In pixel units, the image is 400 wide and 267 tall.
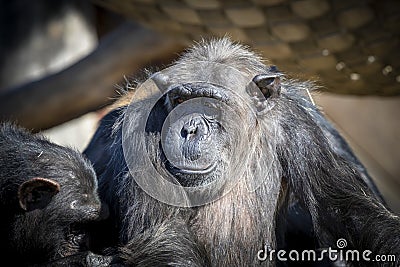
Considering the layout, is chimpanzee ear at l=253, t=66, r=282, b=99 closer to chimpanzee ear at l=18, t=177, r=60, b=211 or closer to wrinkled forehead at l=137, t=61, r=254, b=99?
wrinkled forehead at l=137, t=61, r=254, b=99

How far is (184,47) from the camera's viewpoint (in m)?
5.23

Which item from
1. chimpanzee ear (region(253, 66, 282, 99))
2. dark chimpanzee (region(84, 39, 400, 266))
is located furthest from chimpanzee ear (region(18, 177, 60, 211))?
chimpanzee ear (region(253, 66, 282, 99))

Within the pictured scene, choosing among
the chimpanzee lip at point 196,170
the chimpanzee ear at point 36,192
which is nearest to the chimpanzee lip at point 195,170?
the chimpanzee lip at point 196,170

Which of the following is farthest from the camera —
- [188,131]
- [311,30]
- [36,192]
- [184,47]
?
[184,47]

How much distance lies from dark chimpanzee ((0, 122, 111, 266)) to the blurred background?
0.45 m

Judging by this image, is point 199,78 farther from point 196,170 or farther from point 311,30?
point 311,30

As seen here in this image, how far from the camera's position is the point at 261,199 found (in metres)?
3.02

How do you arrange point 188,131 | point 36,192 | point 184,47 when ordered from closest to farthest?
point 188,131 < point 36,192 < point 184,47

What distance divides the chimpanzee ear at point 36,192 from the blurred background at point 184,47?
0.53m

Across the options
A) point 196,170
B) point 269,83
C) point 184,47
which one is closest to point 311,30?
point 269,83

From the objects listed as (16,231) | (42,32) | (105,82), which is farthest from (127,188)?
(42,32)

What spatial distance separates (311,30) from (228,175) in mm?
1164

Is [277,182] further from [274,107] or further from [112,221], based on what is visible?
[112,221]

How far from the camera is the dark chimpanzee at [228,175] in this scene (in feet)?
9.55
